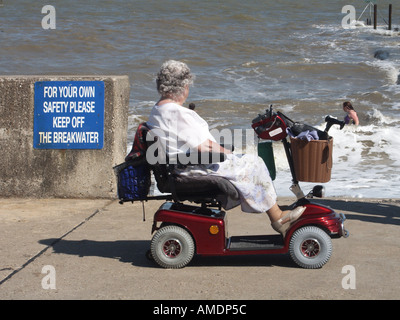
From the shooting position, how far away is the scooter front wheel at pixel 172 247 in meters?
4.61

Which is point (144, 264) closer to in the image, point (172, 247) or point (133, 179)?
point (172, 247)

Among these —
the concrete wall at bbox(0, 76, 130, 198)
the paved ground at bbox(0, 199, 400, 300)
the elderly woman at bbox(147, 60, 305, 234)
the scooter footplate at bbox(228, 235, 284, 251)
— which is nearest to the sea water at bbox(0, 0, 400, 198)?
the concrete wall at bbox(0, 76, 130, 198)

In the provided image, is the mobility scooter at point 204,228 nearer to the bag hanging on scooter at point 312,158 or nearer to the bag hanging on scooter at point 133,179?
the bag hanging on scooter at point 133,179

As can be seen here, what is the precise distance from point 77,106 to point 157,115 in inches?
96.0

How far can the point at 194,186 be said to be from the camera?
4.50 m

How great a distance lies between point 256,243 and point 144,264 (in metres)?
0.82

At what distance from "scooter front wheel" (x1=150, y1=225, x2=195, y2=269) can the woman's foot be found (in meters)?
0.61

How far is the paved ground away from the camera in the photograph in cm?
415

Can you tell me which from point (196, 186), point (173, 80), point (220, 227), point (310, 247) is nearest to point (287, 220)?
point (310, 247)

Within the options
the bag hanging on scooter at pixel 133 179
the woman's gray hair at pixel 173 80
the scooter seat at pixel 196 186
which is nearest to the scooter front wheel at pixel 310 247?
the scooter seat at pixel 196 186

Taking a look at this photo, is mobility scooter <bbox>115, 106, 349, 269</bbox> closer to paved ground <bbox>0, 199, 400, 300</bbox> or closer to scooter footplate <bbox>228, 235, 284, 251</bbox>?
scooter footplate <bbox>228, 235, 284, 251</bbox>

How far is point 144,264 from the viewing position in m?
4.81

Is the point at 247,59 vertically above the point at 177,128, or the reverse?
the point at 247,59
